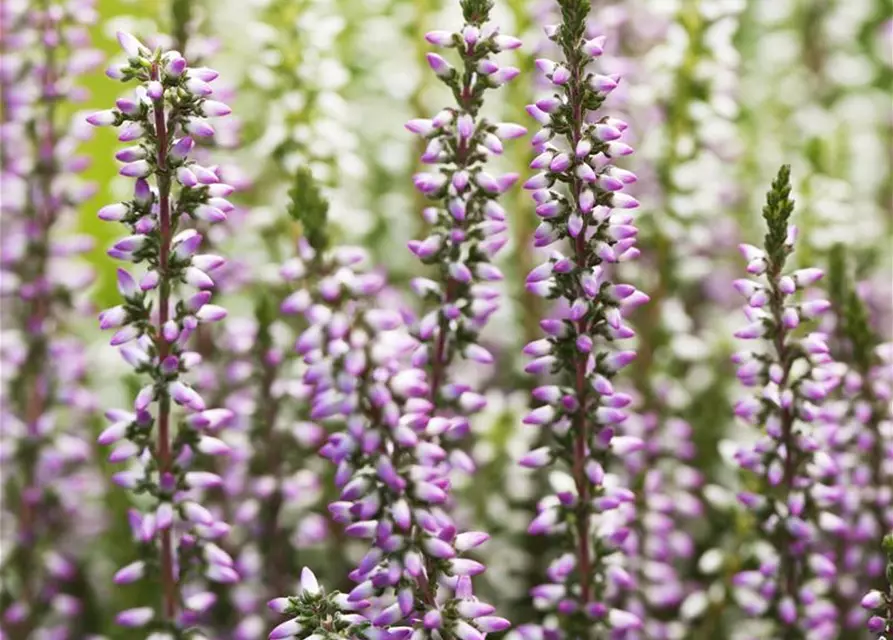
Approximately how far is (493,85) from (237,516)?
3.54 ft

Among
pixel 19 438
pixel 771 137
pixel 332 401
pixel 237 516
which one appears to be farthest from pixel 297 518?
pixel 771 137

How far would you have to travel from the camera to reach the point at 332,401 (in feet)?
5.27

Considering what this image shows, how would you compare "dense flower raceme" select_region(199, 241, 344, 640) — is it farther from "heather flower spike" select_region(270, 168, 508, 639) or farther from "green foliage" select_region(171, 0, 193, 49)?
"heather flower spike" select_region(270, 168, 508, 639)

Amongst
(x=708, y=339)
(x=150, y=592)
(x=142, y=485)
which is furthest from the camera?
(x=708, y=339)

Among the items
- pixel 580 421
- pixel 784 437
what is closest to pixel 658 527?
pixel 784 437

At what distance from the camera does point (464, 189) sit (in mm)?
1854

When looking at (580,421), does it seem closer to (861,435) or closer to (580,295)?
(580,295)

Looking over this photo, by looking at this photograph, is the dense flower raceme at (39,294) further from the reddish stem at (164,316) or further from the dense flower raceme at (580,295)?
the dense flower raceme at (580,295)

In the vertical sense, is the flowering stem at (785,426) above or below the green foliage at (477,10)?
below

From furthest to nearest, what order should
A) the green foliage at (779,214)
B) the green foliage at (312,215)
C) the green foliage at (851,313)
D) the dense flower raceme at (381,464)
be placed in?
the green foliage at (851,313), the green foliage at (779,214), the green foliage at (312,215), the dense flower raceme at (381,464)

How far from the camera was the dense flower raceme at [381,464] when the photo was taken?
159cm

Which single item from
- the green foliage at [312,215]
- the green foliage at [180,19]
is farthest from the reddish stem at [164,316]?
the green foliage at [180,19]

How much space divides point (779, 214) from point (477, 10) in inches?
20.1

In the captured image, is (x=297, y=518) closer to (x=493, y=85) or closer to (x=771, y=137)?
(x=493, y=85)
